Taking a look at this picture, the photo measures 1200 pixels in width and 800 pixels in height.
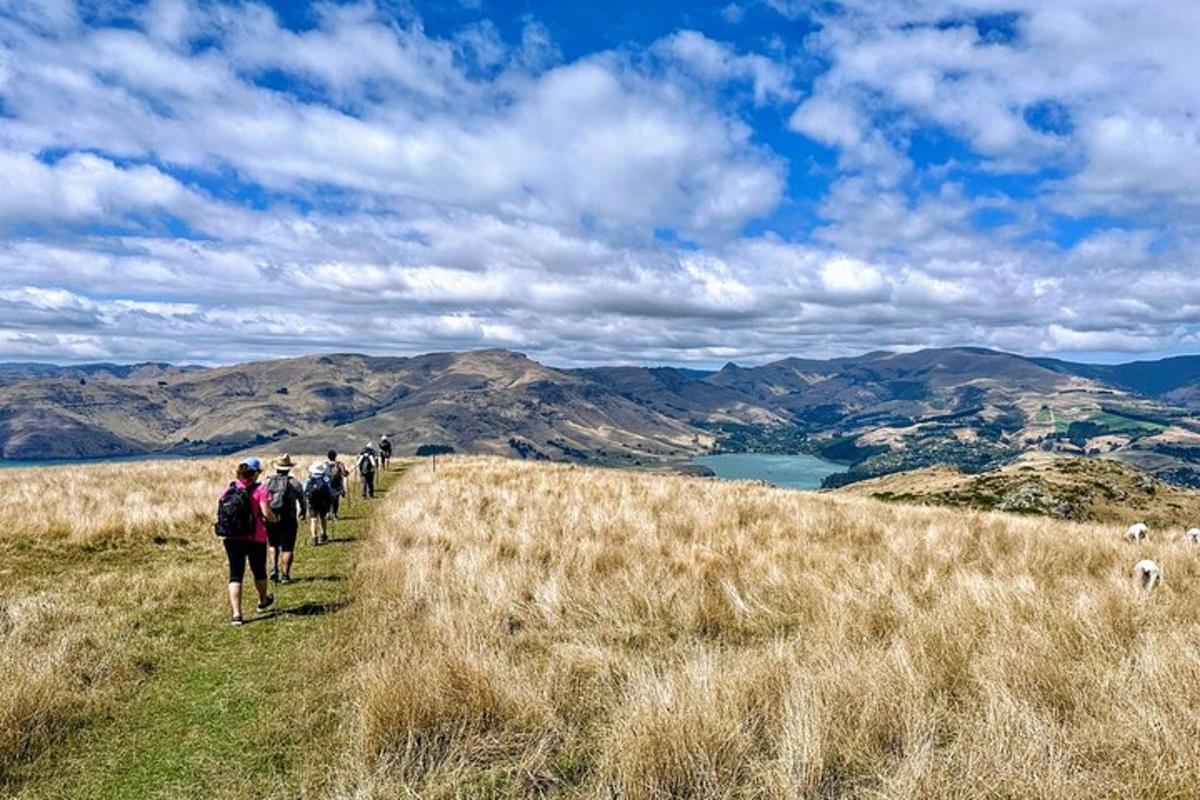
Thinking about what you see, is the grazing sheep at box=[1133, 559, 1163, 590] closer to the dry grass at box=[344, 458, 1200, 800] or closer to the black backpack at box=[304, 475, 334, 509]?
the dry grass at box=[344, 458, 1200, 800]

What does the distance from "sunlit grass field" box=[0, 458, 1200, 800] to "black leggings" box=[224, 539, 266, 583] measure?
778 mm

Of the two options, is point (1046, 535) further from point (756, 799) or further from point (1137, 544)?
point (756, 799)

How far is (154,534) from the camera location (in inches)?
638

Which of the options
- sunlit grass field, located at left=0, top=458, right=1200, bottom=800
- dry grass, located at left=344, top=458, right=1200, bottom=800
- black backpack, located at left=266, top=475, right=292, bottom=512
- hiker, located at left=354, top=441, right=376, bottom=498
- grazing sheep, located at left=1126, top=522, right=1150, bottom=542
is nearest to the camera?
dry grass, located at left=344, top=458, right=1200, bottom=800

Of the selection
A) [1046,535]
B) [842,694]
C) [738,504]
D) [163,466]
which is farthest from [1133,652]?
[163,466]

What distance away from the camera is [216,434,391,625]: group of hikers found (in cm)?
1018

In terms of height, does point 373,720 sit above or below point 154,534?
above

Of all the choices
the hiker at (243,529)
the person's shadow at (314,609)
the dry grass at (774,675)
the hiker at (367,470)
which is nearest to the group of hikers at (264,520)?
the hiker at (243,529)

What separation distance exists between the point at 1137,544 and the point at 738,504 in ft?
31.4

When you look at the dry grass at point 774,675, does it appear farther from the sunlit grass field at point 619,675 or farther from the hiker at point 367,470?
the hiker at point 367,470

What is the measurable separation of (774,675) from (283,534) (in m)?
10.4

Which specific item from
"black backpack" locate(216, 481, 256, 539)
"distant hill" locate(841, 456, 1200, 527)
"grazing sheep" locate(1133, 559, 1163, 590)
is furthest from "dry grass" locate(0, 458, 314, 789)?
"distant hill" locate(841, 456, 1200, 527)

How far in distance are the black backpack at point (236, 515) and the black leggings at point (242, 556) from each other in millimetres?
117

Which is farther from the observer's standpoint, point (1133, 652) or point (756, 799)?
point (1133, 652)
